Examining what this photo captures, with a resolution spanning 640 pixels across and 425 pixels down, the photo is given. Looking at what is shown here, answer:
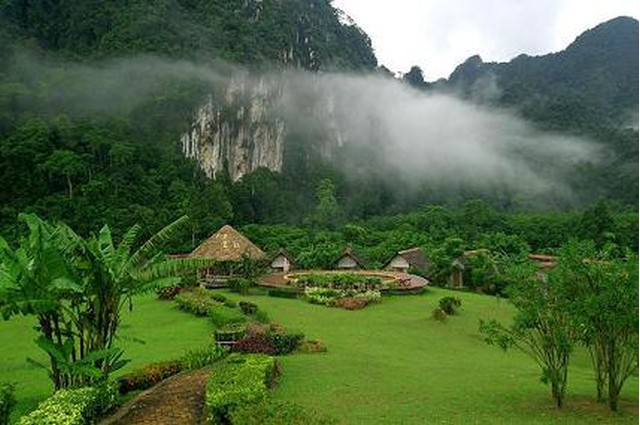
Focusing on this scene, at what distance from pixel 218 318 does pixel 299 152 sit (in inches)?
2834

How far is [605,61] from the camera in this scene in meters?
127

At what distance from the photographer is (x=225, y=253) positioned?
120 feet

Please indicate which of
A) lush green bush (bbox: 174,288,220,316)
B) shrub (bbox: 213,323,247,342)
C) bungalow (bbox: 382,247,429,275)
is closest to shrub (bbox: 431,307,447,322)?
lush green bush (bbox: 174,288,220,316)

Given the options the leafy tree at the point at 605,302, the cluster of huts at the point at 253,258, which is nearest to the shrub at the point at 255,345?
the leafy tree at the point at 605,302

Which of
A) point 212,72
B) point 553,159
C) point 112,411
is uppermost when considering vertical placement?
point 212,72

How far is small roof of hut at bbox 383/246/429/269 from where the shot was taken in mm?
45438

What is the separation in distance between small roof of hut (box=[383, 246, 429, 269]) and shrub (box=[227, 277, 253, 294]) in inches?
607

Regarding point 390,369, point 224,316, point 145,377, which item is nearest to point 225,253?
point 224,316

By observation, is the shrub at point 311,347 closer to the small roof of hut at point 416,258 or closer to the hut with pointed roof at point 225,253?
the hut with pointed roof at point 225,253

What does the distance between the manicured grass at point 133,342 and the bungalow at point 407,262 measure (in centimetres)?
2175

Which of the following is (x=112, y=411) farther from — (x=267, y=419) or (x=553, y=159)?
(x=553, y=159)

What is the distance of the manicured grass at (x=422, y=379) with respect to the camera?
460 inches

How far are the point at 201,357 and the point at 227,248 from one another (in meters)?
22.0

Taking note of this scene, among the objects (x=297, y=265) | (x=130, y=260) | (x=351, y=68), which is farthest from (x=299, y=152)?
Answer: (x=130, y=260)
